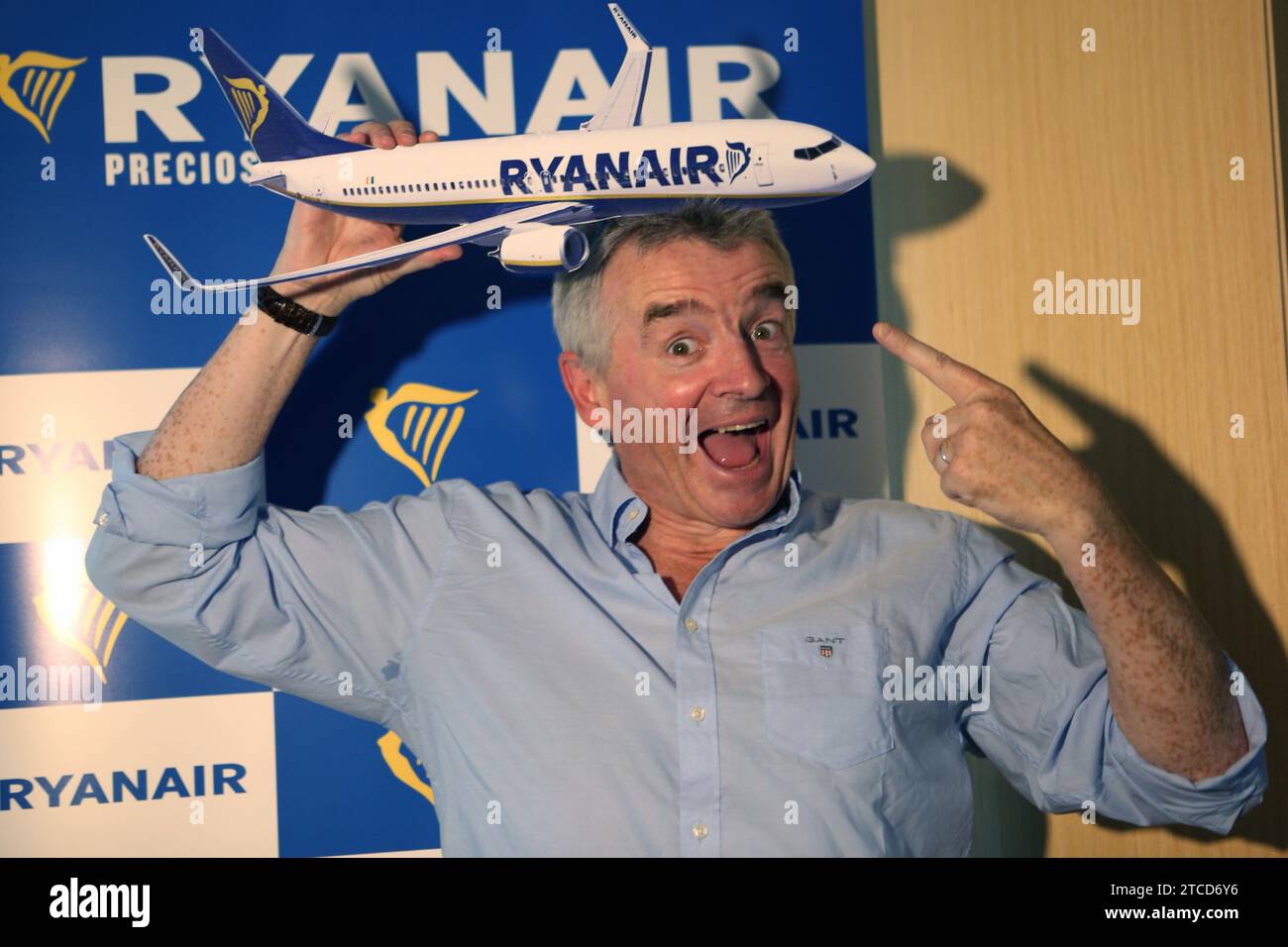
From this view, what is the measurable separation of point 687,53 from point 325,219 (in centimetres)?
64

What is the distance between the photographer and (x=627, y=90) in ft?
5.42

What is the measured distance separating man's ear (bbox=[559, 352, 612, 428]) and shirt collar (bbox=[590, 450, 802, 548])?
0.31ft

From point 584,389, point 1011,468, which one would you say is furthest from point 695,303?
point 1011,468

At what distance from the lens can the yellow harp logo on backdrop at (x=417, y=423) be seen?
6.00ft

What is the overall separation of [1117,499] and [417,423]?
1177 millimetres

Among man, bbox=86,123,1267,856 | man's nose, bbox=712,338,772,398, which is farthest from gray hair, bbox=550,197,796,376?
man's nose, bbox=712,338,772,398

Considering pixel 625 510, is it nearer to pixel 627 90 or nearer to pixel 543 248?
pixel 543 248

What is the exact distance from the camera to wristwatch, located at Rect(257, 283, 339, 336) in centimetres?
159

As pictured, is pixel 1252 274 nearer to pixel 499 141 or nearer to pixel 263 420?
pixel 499 141

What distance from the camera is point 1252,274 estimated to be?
196cm

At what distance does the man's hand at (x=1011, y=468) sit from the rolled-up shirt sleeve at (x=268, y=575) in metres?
0.72

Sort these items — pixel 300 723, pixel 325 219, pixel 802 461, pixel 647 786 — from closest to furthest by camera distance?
pixel 647 786 < pixel 325 219 < pixel 300 723 < pixel 802 461

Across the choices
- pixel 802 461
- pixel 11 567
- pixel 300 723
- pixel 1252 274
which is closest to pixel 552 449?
pixel 802 461

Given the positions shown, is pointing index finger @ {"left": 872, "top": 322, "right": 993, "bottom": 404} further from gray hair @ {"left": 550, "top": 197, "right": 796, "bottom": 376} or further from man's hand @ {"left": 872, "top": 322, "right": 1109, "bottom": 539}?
gray hair @ {"left": 550, "top": 197, "right": 796, "bottom": 376}
